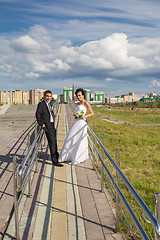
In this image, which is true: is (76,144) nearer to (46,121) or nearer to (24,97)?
(46,121)

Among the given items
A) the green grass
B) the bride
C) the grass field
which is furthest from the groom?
the green grass

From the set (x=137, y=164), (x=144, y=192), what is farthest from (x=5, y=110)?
(x=144, y=192)

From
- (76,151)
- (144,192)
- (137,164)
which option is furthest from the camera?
(137,164)

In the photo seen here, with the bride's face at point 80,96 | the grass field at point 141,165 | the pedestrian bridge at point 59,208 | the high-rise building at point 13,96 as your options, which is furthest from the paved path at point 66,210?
the high-rise building at point 13,96

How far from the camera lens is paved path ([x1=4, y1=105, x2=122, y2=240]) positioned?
2.73 metres

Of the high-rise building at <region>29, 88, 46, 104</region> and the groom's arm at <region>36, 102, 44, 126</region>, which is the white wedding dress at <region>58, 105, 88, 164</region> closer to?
the groom's arm at <region>36, 102, 44, 126</region>

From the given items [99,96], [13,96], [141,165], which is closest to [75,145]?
[141,165]

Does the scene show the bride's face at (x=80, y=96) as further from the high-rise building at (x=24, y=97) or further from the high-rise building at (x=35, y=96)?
the high-rise building at (x=24, y=97)

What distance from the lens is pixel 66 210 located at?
10.8 ft

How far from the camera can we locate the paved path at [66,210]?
2.73 m

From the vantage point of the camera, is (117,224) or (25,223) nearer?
(117,224)

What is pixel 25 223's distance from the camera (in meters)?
2.94

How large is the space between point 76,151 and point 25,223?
2.63 metres

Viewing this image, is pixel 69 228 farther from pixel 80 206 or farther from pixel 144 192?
pixel 144 192
